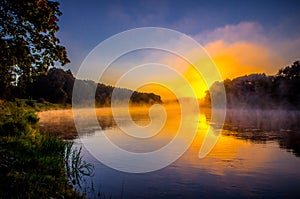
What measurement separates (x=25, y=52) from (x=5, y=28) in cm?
176

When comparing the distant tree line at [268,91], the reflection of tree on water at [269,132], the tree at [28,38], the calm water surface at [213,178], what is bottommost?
the calm water surface at [213,178]

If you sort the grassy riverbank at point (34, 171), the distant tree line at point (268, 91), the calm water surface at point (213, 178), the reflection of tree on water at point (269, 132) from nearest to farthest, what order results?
the grassy riverbank at point (34, 171)
the calm water surface at point (213, 178)
the reflection of tree on water at point (269, 132)
the distant tree line at point (268, 91)

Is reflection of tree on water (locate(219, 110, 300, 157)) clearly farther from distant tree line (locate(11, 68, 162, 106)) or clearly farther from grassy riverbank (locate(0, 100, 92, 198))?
distant tree line (locate(11, 68, 162, 106))

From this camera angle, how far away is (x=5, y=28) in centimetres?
1305

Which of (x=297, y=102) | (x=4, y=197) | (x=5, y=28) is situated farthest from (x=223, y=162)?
(x=297, y=102)

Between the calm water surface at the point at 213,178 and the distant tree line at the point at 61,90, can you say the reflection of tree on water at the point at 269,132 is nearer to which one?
the calm water surface at the point at 213,178

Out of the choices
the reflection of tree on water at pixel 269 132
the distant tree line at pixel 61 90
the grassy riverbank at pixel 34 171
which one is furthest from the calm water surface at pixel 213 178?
the distant tree line at pixel 61 90

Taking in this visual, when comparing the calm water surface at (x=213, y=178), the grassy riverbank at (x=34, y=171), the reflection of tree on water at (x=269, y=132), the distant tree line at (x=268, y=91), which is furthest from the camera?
the distant tree line at (x=268, y=91)

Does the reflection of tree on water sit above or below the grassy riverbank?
above

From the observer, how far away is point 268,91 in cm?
11388

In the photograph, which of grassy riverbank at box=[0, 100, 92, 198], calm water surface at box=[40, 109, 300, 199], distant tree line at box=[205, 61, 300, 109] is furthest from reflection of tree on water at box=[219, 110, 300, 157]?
distant tree line at box=[205, 61, 300, 109]

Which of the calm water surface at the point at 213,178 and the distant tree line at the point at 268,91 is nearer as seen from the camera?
the calm water surface at the point at 213,178

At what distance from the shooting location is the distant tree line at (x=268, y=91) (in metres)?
101

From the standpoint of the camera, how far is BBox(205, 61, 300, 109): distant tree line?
100812 mm
